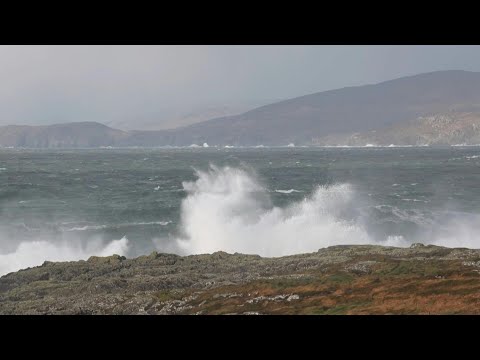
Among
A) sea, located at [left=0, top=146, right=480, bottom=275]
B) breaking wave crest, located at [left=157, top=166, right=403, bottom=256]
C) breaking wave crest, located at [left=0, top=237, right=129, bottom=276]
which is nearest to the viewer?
breaking wave crest, located at [left=0, top=237, right=129, bottom=276]

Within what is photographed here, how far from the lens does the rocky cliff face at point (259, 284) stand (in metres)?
18.0

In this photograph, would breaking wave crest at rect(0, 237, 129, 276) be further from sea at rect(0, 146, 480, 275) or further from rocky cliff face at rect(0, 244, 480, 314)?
rocky cliff face at rect(0, 244, 480, 314)

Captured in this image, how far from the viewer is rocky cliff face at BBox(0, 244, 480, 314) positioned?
18.0 metres

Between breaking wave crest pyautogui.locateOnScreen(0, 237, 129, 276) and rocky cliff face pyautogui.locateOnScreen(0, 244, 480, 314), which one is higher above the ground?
rocky cliff face pyautogui.locateOnScreen(0, 244, 480, 314)

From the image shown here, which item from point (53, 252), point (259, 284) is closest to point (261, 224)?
point (53, 252)

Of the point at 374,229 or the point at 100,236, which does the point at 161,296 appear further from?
the point at 374,229

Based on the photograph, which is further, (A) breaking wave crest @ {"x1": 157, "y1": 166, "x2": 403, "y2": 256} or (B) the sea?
(B) the sea

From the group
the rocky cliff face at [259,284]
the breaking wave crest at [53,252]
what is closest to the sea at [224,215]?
the breaking wave crest at [53,252]

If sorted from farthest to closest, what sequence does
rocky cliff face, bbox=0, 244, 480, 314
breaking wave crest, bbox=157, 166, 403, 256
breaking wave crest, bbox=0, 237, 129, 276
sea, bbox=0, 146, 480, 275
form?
sea, bbox=0, 146, 480, 275, breaking wave crest, bbox=157, 166, 403, 256, breaking wave crest, bbox=0, 237, 129, 276, rocky cliff face, bbox=0, 244, 480, 314

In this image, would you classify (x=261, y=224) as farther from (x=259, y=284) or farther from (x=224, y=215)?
(x=259, y=284)

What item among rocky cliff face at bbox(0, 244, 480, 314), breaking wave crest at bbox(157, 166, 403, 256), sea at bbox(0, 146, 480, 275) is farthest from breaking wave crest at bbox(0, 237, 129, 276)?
rocky cliff face at bbox(0, 244, 480, 314)

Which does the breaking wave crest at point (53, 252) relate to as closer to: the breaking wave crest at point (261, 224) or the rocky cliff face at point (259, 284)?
the breaking wave crest at point (261, 224)

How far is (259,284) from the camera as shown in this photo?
848 inches
